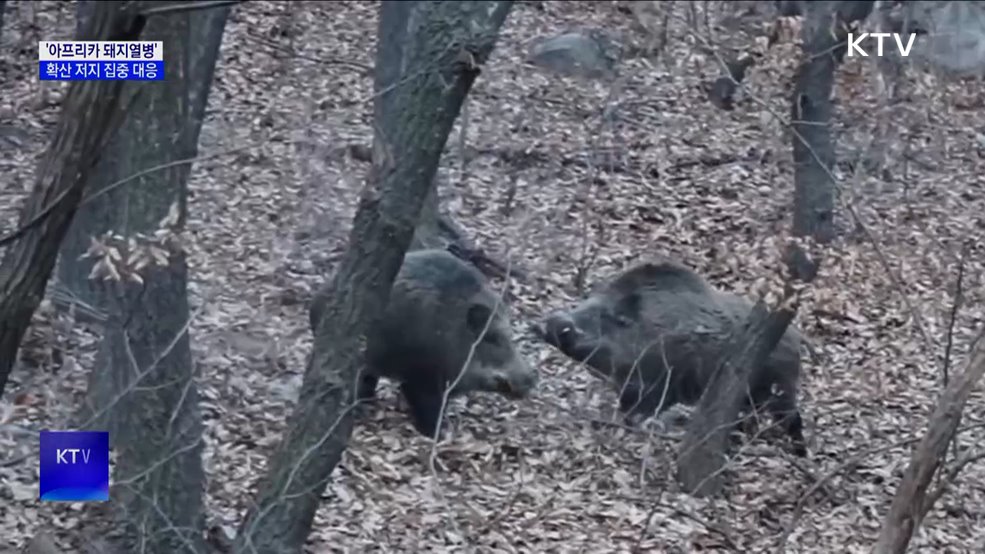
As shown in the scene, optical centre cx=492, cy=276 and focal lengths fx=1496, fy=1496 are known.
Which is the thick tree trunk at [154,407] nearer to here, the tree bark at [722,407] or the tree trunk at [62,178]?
the tree trunk at [62,178]

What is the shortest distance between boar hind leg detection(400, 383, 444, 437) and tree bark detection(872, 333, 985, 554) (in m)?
3.70

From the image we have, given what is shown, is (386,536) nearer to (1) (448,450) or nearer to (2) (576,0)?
(1) (448,450)

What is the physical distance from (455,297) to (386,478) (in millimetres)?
1166

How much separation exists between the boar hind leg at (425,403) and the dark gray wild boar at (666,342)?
1094 mm

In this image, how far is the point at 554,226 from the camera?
494 inches

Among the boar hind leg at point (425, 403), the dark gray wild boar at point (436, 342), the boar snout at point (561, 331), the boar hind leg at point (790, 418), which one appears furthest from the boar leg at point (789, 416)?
the boar hind leg at point (425, 403)

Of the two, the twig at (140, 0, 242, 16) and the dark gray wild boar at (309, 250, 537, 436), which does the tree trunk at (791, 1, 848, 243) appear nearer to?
the dark gray wild boar at (309, 250, 537, 436)

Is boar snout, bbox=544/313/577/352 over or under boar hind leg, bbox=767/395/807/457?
over

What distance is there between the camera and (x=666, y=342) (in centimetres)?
914

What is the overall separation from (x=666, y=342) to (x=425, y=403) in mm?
1547

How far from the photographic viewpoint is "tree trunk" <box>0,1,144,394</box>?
3740 millimetres

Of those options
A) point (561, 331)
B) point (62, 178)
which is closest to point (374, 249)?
point (62, 178)

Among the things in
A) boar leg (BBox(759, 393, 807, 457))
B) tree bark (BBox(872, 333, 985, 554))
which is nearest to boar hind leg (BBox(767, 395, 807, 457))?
boar leg (BBox(759, 393, 807, 457))

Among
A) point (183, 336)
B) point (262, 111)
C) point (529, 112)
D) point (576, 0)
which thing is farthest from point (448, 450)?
point (576, 0)
